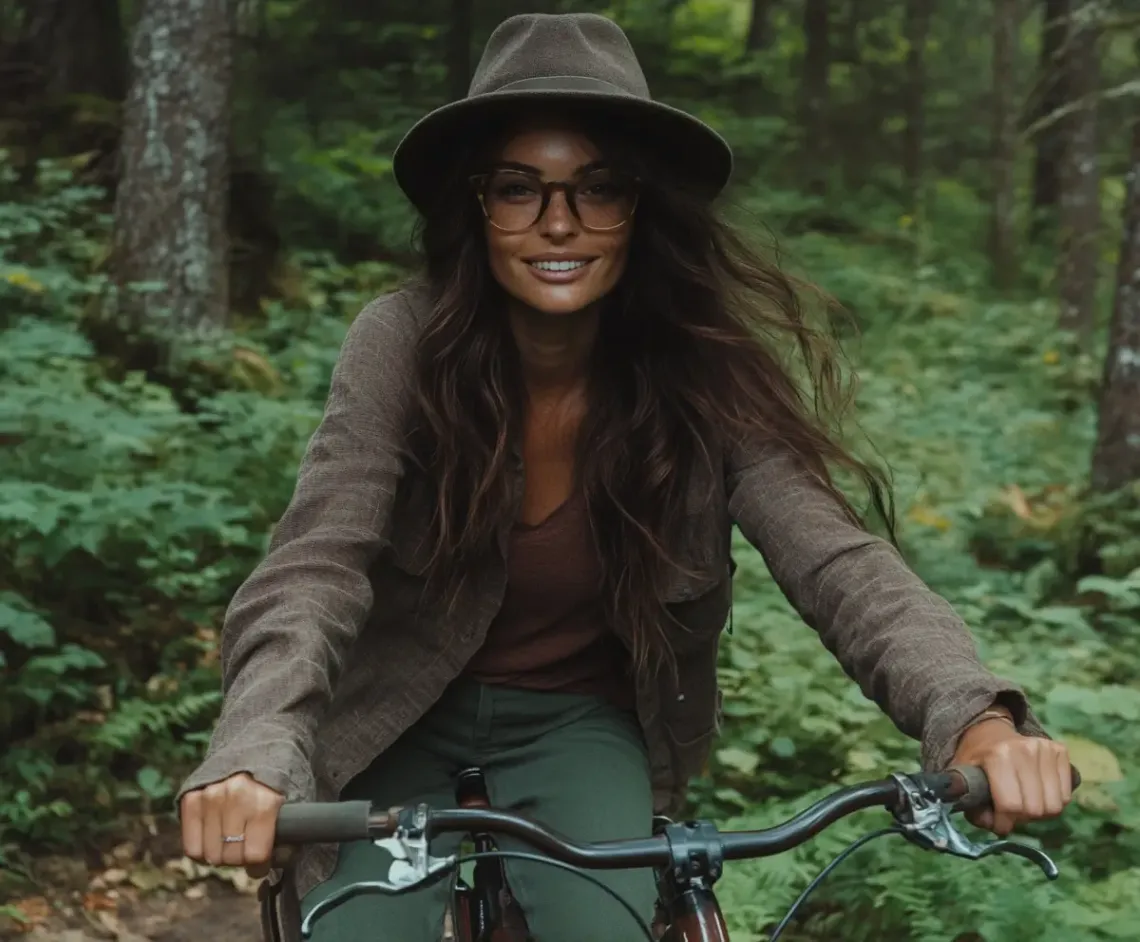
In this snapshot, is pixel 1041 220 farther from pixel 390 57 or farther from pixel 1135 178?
pixel 1135 178

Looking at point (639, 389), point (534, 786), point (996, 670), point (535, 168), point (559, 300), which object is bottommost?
point (996, 670)

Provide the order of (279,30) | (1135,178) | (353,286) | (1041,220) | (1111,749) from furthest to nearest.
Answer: (1041,220) < (279,30) < (353,286) < (1135,178) < (1111,749)

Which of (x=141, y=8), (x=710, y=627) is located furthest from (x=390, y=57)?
(x=710, y=627)

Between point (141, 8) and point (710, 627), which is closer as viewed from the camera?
point (710, 627)

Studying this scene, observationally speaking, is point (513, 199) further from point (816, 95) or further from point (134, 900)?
point (816, 95)

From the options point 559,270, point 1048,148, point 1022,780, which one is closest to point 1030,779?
point 1022,780

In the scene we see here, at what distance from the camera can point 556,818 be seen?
2.73 metres

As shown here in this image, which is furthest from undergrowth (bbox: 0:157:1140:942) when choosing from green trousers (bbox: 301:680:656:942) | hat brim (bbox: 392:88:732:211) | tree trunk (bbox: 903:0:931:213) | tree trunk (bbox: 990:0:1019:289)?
tree trunk (bbox: 903:0:931:213)

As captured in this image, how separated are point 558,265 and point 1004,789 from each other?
1355 millimetres

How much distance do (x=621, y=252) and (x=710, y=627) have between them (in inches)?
33.4

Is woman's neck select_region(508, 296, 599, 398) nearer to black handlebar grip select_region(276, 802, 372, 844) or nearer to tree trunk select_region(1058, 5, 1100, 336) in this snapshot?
black handlebar grip select_region(276, 802, 372, 844)

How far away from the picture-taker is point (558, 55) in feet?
9.27

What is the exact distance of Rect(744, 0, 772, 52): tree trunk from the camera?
2169 cm

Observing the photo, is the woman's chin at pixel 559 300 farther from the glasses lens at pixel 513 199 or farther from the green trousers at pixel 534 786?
the green trousers at pixel 534 786
